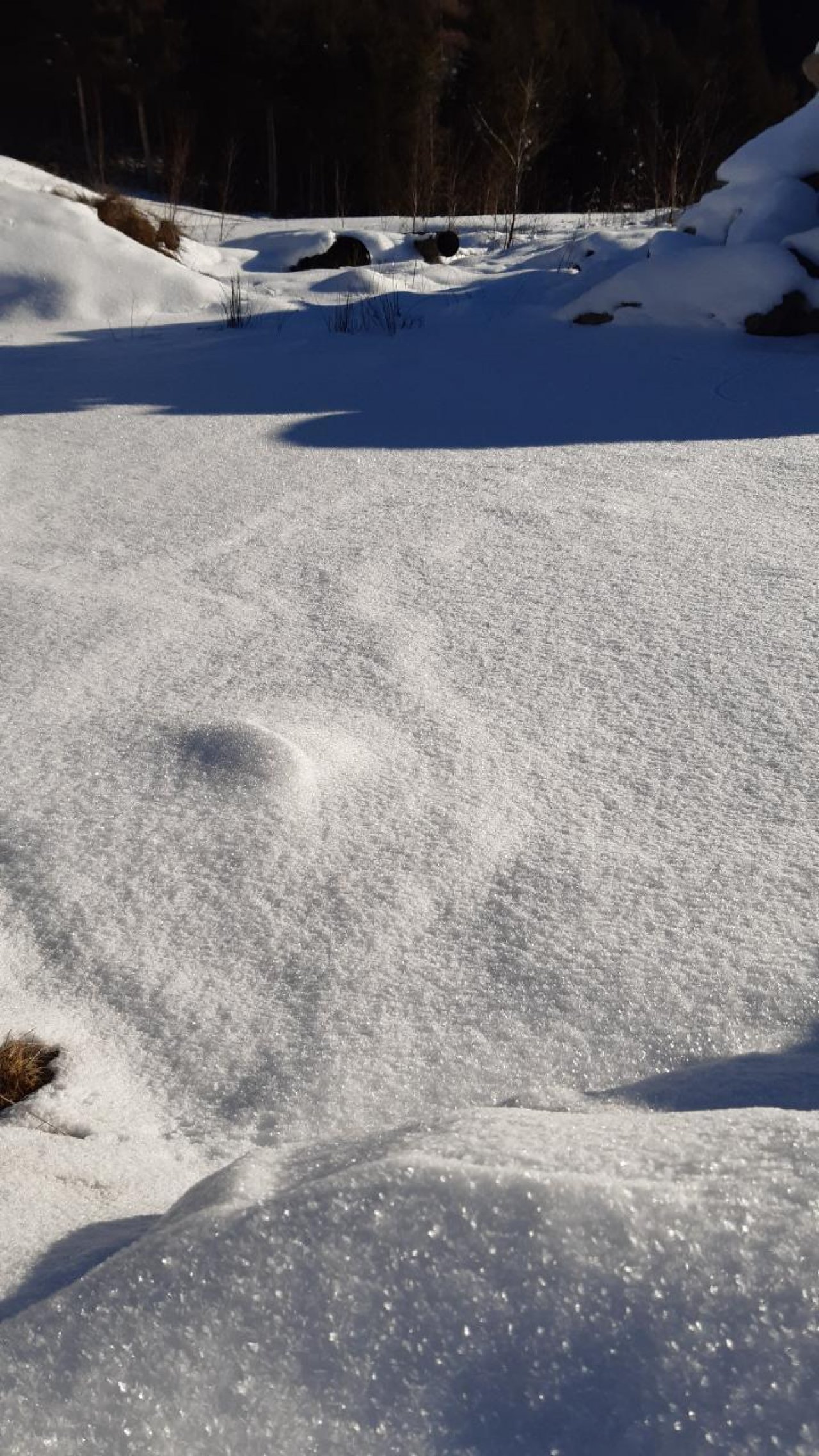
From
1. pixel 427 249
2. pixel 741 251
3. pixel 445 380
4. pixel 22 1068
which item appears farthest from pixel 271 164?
pixel 22 1068

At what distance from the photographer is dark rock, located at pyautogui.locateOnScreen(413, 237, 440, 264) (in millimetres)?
8266

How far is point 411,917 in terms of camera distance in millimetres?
1593

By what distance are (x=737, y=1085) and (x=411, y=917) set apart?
530 mm

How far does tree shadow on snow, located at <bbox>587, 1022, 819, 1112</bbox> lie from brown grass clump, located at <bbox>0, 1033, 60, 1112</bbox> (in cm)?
66

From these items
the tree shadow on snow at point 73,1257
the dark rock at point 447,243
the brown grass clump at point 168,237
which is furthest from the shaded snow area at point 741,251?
the tree shadow on snow at point 73,1257

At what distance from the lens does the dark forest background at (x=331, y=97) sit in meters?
15.9

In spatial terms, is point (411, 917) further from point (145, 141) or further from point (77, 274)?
point (145, 141)

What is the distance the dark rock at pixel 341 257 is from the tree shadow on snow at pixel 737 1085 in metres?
7.86

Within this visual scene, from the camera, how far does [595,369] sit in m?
4.63

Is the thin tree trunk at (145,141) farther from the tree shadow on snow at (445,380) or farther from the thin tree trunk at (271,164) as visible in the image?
the tree shadow on snow at (445,380)

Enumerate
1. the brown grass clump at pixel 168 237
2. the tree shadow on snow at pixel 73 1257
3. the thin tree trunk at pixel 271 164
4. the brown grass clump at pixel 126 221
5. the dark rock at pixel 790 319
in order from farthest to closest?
the thin tree trunk at pixel 271 164 → the brown grass clump at pixel 168 237 → the brown grass clump at pixel 126 221 → the dark rock at pixel 790 319 → the tree shadow on snow at pixel 73 1257

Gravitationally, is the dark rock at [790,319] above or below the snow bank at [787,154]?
below

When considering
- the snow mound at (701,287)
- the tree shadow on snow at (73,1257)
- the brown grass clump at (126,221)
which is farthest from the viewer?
the brown grass clump at (126,221)

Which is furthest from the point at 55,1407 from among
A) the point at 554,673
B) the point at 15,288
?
the point at 15,288
